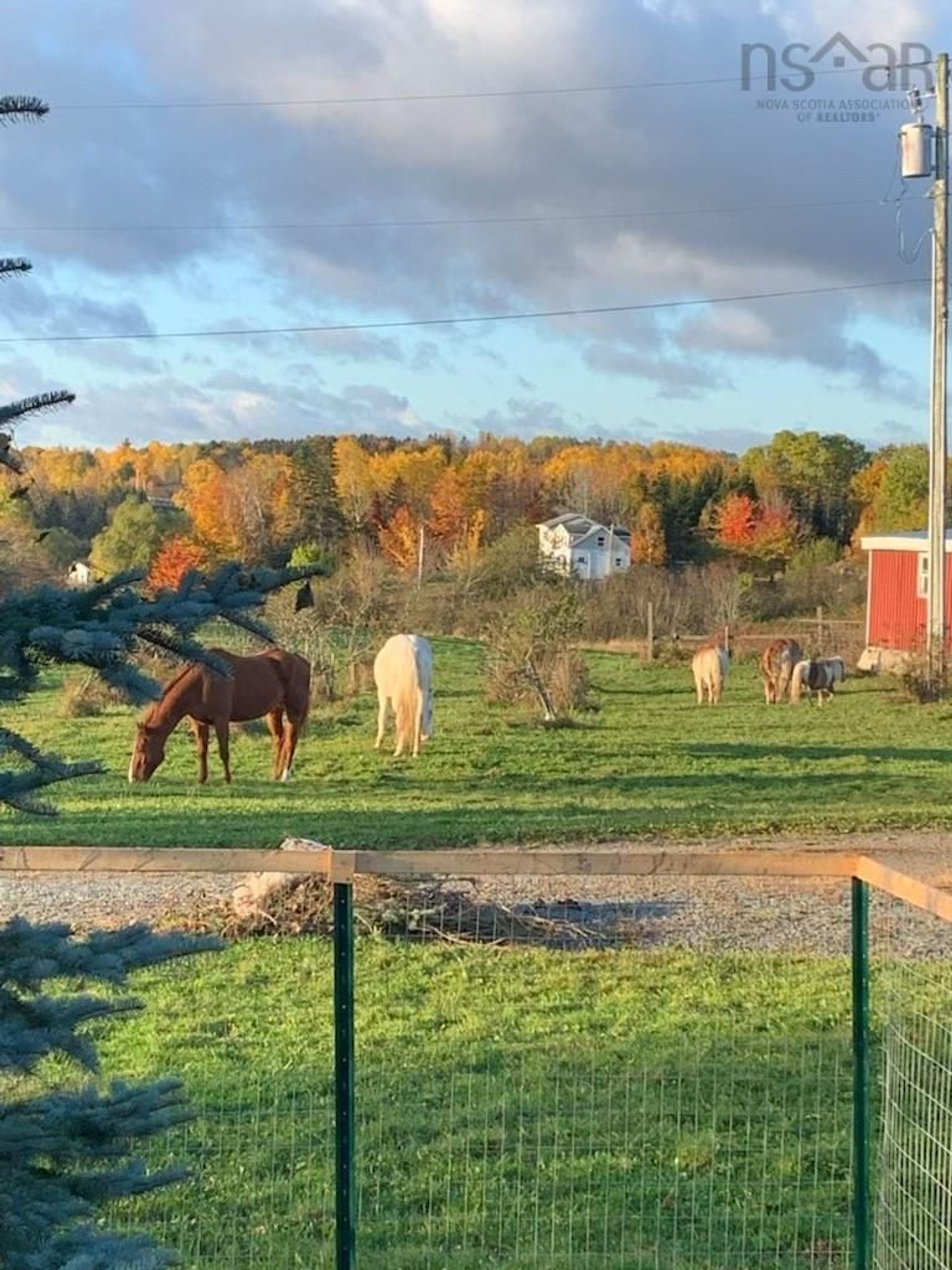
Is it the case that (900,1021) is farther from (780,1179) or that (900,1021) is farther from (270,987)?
(270,987)

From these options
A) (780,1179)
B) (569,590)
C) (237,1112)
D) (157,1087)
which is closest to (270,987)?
(237,1112)

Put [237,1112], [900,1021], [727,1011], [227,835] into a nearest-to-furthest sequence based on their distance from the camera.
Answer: [900,1021] < [237,1112] < [727,1011] < [227,835]

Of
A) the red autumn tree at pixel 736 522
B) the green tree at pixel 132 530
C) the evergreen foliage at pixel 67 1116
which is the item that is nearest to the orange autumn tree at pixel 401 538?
the red autumn tree at pixel 736 522

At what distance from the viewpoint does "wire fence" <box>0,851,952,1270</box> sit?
4.21m

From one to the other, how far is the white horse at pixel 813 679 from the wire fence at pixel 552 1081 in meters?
15.0

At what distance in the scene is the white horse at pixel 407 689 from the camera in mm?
16859

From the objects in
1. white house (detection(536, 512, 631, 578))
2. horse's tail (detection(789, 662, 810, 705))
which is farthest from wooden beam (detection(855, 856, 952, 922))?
white house (detection(536, 512, 631, 578))

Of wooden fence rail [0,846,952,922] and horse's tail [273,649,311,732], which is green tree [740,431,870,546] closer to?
horse's tail [273,649,311,732]

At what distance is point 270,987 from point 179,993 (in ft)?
1.49

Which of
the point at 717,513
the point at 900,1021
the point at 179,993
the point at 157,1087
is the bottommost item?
the point at 179,993

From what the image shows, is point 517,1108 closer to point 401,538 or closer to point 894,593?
point 894,593

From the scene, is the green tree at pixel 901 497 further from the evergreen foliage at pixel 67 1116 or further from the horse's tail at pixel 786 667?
the evergreen foliage at pixel 67 1116

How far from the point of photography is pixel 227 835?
11.6 metres

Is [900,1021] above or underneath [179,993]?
above
